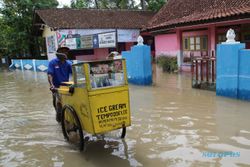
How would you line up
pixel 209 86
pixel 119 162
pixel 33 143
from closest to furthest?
1. pixel 119 162
2. pixel 33 143
3. pixel 209 86

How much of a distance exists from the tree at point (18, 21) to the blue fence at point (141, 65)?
795 inches

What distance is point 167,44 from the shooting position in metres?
18.8

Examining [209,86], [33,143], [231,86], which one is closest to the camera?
[33,143]

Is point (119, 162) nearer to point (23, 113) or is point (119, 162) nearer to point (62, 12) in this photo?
point (23, 113)

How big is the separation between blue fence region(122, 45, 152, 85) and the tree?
20195mm

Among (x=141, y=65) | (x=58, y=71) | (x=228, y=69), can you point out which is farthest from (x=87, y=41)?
(x=58, y=71)

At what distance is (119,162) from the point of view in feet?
14.5

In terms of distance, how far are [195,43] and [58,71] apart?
34.6ft

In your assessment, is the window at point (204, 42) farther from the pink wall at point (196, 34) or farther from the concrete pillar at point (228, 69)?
the concrete pillar at point (228, 69)

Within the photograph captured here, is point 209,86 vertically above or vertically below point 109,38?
below

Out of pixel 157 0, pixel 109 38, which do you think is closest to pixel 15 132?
pixel 109 38

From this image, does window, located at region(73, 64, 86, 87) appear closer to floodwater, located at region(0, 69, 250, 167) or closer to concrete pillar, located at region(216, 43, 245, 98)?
floodwater, located at region(0, 69, 250, 167)

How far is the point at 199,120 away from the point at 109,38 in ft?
35.3

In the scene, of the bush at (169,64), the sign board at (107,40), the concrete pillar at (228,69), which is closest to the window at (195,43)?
the bush at (169,64)
